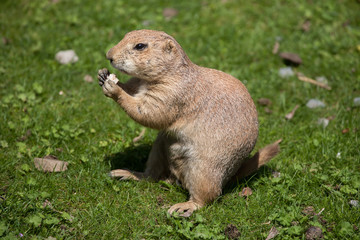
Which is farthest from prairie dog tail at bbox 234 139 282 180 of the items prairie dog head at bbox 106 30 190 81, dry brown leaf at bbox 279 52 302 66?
dry brown leaf at bbox 279 52 302 66

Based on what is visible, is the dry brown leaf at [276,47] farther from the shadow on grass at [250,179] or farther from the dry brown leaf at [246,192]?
the dry brown leaf at [246,192]

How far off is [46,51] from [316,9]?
4.24 meters

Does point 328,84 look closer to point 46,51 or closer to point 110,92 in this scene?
point 110,92

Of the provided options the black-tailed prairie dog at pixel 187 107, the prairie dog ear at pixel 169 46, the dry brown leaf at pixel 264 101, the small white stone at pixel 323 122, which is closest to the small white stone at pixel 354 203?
the black-tailed prairie dog at pixel 187 107

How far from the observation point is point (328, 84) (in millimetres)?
5711

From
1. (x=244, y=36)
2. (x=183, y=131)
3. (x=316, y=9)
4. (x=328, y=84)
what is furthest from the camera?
(x=316, y=9)

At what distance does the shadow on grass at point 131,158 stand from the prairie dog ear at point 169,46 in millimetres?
1377

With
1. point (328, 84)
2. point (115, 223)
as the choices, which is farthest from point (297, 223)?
point (328, 84)

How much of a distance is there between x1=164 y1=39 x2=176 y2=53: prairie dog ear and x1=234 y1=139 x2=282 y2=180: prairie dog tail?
129 cm

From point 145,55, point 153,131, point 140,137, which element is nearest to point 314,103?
point 153,131

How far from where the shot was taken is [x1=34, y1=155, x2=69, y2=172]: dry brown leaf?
398cm

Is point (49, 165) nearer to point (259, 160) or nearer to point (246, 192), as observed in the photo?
point (246, 192)

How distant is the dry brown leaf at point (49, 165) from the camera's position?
398 centimetres

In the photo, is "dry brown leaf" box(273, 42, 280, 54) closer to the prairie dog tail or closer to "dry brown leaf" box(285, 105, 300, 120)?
"dry brown leaf" box(285, 105, 300, 120)
